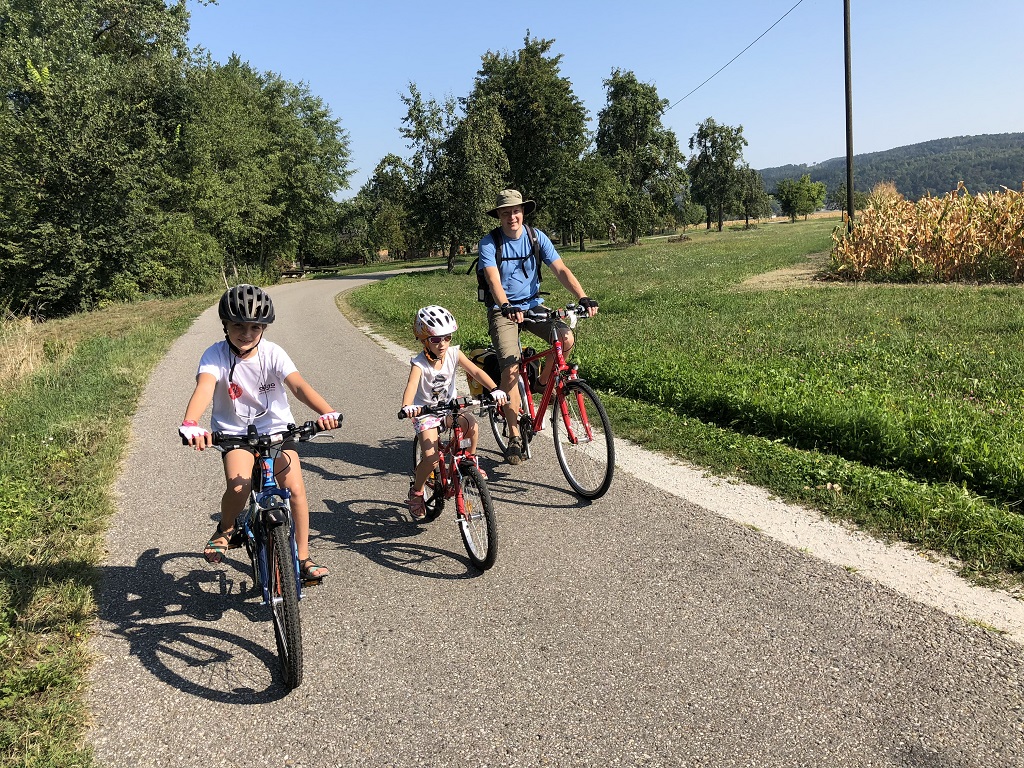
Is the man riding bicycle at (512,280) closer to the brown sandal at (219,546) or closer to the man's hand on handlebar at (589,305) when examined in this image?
the man's hand on handlebar at (589,305)

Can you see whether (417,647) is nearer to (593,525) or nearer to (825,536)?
(593,525)

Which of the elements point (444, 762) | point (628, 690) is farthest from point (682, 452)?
point (444, 762)

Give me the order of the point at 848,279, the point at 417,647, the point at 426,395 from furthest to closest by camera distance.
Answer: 1. the point at 848,279
2. the point at 426,395
3. the point at 417,647

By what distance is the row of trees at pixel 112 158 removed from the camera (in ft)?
A: 79.4

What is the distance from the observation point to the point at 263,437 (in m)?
3.46

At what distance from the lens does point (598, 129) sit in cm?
6175

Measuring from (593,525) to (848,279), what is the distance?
53.2ft

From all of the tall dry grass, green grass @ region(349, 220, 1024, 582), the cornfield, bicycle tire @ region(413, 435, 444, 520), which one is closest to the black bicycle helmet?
bicycle tire @ region(413, 435, 444, 520)

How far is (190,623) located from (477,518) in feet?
5.48

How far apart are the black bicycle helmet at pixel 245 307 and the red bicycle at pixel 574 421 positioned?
242 cm

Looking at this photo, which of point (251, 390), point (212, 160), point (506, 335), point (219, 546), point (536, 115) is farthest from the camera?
point (536, 115)

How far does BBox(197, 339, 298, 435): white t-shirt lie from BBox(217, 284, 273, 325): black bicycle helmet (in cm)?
24

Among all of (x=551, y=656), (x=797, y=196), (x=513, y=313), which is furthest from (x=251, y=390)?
(x=797, y=196)

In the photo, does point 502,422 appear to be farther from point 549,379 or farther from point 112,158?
point 112,158
